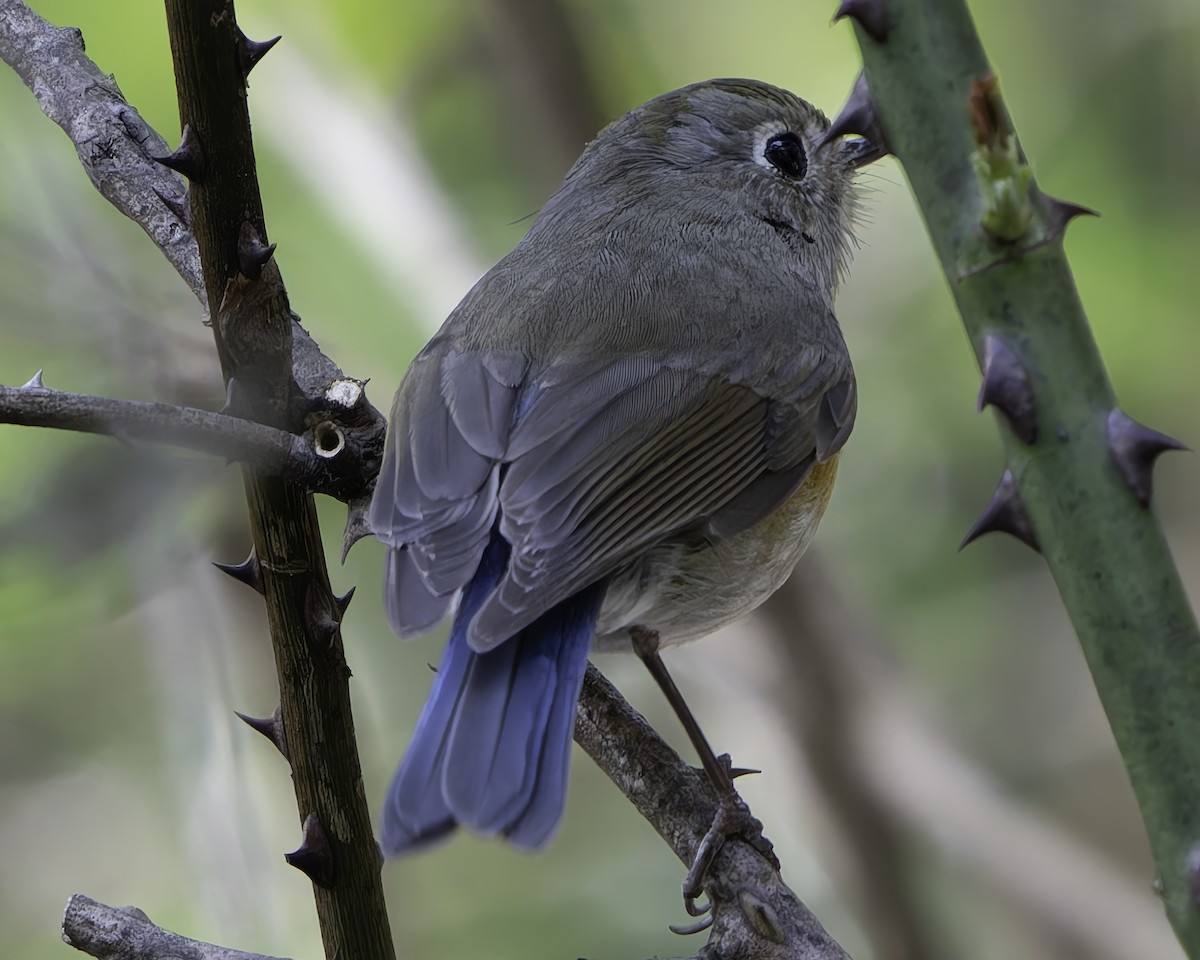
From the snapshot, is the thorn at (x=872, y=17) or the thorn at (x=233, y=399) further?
the thorn at (x=233, y=399)

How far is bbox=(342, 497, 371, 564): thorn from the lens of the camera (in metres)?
2.27

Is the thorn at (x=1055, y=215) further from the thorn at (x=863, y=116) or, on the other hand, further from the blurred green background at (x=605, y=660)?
the blurred green background at (x=605, y=660)

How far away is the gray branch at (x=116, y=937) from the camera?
1.56 m

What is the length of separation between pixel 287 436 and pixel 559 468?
2.04ft

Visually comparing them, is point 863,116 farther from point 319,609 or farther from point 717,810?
point 717,810

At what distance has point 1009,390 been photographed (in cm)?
103

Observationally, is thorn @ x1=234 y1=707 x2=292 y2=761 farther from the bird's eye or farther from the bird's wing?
the bird's eye

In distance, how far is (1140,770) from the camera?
98 centimetres

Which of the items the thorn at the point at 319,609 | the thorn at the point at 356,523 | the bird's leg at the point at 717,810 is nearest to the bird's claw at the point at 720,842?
the bird's leg at the point at 717,810

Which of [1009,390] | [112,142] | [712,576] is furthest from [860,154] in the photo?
[1009,390]

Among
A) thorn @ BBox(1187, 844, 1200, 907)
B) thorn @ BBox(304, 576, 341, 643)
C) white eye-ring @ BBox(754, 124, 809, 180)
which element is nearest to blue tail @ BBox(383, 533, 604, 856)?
thorn @ BBox(304, 576, 341, 643)

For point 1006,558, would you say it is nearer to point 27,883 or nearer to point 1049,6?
point 1049,6

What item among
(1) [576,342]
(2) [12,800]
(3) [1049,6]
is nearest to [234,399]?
(1) [576,342]

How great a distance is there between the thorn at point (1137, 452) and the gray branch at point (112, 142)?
1740 mm
